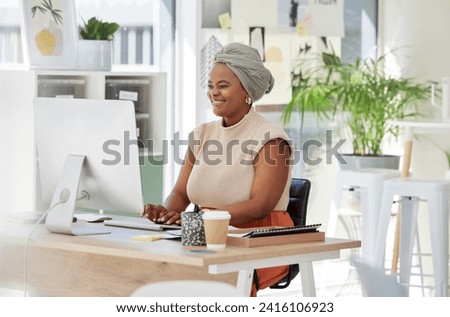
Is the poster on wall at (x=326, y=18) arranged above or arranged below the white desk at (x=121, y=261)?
above

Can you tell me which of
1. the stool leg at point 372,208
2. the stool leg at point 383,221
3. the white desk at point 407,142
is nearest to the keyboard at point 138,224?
the stool leg at point 383,221

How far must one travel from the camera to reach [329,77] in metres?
6.63

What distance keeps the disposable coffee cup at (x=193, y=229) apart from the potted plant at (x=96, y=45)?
208cm

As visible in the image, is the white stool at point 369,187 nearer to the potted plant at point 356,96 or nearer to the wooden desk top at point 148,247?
the potted plant at point 356,96

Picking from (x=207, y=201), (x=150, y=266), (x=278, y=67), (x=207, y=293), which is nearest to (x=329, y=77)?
(x=278, y=67)

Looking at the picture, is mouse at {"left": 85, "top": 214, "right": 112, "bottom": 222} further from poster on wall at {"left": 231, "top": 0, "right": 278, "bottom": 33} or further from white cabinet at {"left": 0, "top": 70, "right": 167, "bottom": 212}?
poster on wall at {"left": 231, "top": 0, "right": 278, "bottom": 33}

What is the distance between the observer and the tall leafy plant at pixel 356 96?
6477 mm

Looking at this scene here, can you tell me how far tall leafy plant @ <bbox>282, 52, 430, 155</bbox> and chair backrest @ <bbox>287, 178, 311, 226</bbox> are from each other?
7.29ft

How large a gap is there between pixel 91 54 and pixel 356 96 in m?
2.03

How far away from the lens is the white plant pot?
5.14 m

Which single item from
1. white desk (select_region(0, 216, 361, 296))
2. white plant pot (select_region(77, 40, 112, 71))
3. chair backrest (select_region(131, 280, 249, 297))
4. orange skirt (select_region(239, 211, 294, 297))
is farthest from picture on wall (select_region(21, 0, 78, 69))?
chair backrest (select_region(131, 280, 249, 297))

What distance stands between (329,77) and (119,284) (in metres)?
3.33

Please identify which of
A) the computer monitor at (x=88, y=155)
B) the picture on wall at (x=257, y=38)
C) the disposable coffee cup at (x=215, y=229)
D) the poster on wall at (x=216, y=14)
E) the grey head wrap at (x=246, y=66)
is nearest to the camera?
the disposable coffee cup at (x=215, y=229)

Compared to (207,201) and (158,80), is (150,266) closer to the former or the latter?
(207,201)
